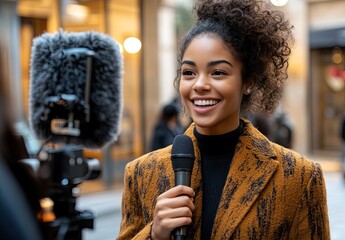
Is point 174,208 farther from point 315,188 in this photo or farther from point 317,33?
point 317,33

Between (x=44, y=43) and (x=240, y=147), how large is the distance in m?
1.38

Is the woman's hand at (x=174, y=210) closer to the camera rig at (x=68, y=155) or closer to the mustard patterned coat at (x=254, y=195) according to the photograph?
the mustard patterned coat at (x=254, y=195)

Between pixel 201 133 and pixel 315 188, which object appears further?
pixel 201 133

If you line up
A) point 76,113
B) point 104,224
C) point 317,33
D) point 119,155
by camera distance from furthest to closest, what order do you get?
point 317,33
point 119,155
point 104,224
point 76,113

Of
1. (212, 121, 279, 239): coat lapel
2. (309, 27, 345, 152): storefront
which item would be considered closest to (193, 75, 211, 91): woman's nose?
(212, 121, 279, 239): coat lapel

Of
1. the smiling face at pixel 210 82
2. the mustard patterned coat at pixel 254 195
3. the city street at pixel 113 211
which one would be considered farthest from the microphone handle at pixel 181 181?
the city street at pixel 113 211

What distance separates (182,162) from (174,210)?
0.56ft

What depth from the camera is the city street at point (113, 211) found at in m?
7.82

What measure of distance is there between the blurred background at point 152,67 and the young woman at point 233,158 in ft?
13.6

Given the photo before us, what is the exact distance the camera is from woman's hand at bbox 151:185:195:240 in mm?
1775

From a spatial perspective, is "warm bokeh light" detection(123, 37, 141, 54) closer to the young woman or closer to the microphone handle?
the young woman

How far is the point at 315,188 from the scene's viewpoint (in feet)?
6.62

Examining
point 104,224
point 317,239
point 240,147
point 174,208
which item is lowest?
point 104,224

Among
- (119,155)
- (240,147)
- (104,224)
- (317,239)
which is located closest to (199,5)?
(240,147)
